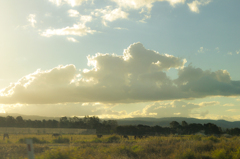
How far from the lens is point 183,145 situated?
73.4 feet

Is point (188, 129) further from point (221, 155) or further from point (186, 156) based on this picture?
point (186, 156)

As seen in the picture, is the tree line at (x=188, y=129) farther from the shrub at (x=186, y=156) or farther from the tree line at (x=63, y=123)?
the shrub at (x=186, y=156)

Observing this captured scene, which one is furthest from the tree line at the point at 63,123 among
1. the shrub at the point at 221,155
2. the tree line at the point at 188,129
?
the shrub at the point at 221,155

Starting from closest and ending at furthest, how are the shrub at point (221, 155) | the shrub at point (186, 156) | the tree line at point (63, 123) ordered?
the shrub at point (186, 156)
the shrub at point (221, 155)
the tree line at point (63, 123)

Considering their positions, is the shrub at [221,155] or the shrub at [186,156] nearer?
the shrub at [186,156]

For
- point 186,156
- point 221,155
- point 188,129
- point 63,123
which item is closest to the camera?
point 186,156

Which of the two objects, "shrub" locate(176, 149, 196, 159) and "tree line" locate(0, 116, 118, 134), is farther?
"tree line" locate(0, 116, 118, 134)

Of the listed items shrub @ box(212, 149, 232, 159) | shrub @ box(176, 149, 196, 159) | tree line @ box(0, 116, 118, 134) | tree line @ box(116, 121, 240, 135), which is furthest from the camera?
tree line @ box(0, 116, 118, 134)

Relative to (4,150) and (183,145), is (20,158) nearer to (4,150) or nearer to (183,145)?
(4,150)

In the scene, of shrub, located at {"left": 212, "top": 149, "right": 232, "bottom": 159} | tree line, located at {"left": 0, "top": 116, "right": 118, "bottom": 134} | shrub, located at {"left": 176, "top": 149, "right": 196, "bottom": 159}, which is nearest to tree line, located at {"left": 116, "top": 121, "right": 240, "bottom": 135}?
tree line, located at {"left": 0, "top": 116, "right": 118, "bottom": 134}

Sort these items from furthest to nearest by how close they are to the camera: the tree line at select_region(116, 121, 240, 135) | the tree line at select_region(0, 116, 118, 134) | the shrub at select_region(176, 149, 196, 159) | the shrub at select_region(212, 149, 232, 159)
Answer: the tree line at select_region(0, 116, 118, 134)
the tree line at select_region(116, 121, 240, 135)
the shrub at select_region(212, 149, 232, 159)
the shrub at select_region(176, 149, 196, 159)

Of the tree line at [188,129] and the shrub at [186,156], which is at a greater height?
the shrub at [186,156]

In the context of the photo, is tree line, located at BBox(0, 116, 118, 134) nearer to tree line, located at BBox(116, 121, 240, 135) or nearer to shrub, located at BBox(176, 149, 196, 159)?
tree line, located at BBox(116, 121, 240, 135)

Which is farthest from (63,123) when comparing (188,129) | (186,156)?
(186,156)
